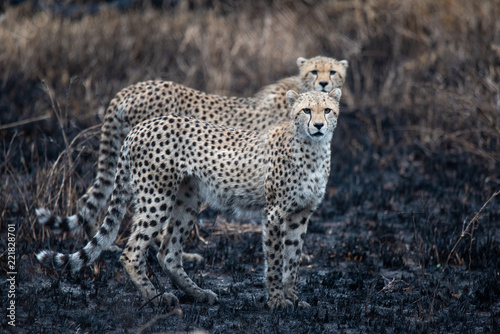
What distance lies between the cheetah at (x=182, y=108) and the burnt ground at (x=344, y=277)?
15.8 inches

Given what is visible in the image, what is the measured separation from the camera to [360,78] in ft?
28.0

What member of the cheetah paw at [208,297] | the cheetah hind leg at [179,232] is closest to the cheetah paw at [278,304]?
the cheetah paw at [208,297]

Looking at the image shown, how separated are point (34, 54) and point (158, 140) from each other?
4642 mm

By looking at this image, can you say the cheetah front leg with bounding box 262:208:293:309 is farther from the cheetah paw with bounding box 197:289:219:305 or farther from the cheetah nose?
the cheetah nose

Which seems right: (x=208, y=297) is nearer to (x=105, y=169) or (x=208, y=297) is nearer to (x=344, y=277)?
(x=344, y=277)

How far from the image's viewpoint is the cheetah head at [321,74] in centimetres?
502

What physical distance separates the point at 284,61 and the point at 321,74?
383cm

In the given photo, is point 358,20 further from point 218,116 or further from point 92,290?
point 92,290

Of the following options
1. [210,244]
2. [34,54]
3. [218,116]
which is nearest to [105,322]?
[210,244]

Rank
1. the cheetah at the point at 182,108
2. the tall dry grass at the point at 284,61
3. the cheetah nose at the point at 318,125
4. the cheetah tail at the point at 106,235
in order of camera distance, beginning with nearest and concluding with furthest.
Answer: the cheetah tail at the point at 106,235, the cheetah nose at the point at 318,125, the cheetah at the point at 182,108, the tall dry grass at the point at 284,61

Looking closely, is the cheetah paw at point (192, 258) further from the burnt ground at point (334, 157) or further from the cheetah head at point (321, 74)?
the cheetah head at point (321, 74)

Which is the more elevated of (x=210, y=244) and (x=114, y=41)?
(x=114, y=41)

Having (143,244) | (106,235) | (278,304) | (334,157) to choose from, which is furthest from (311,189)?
(334,157)

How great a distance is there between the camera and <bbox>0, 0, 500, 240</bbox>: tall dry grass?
6.44 metres
